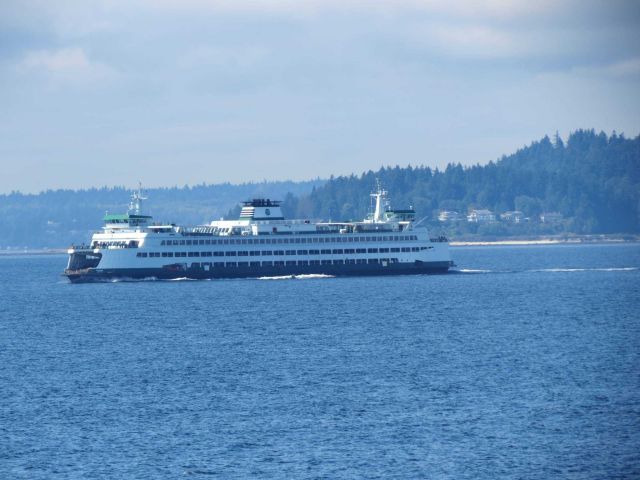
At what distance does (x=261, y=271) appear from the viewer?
139 m

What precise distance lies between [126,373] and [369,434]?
67.9ft

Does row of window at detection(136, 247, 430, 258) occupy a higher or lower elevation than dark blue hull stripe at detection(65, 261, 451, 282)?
higher

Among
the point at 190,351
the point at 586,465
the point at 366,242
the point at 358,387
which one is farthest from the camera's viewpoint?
the point at 366,242

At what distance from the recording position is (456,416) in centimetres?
5259

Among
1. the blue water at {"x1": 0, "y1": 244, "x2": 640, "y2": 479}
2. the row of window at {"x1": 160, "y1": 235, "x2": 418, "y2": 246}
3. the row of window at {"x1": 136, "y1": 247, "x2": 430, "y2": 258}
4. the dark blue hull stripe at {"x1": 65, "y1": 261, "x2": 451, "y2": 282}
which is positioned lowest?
the blue water at {"x1": 0, "y1": 244, "x2": 640, "y2": 479}

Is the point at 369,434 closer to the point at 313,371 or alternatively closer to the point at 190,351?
the point at 313,371

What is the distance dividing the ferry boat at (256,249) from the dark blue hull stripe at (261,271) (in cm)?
11

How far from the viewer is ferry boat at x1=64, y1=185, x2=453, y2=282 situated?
133m

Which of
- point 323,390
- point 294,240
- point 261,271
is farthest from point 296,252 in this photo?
point 323,390

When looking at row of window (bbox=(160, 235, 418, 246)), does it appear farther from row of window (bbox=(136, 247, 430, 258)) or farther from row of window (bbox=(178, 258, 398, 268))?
row of window (bbox=(178, 258, 398, 268))

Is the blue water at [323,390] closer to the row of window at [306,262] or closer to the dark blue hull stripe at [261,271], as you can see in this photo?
the dark blue hull stripe at [261,271]

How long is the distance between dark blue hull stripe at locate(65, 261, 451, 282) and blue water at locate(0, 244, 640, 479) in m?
23.6

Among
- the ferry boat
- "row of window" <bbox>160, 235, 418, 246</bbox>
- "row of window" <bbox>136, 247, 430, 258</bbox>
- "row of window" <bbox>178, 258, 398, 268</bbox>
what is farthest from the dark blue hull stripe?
"row of window" <bbox>160, 235, 418, 246</bbox>

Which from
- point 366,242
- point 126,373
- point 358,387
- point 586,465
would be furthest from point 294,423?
point 366,242
